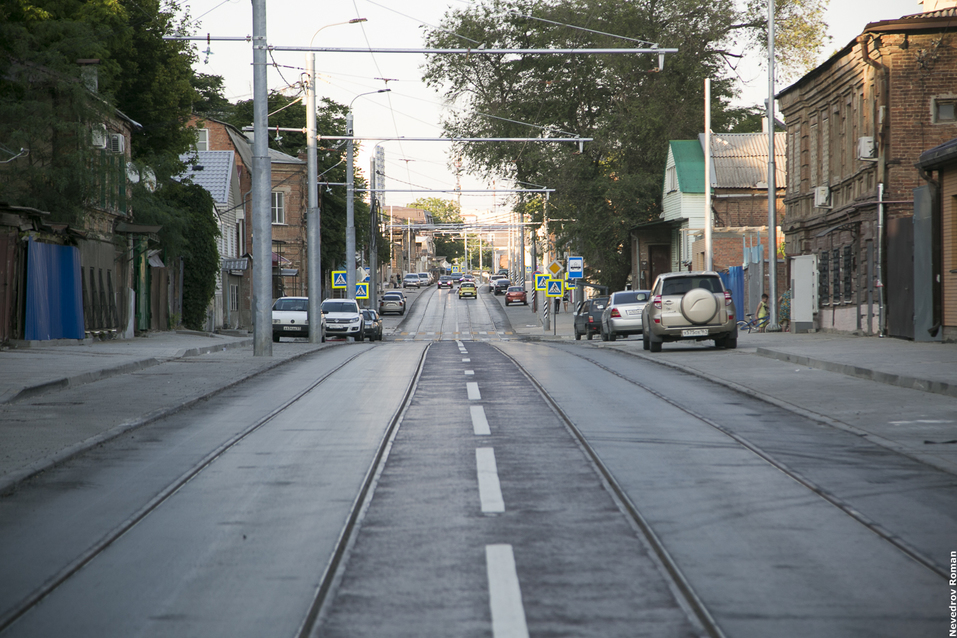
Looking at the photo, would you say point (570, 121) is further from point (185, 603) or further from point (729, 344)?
point (185, 603)

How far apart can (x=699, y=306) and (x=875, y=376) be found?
26.9 ft

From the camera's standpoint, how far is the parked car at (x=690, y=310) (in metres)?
24.3

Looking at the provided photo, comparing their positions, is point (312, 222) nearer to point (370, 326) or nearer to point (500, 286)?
point (370, 326)

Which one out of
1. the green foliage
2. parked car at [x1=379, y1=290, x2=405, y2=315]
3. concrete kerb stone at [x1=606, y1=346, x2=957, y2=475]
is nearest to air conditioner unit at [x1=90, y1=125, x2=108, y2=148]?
the green foliage

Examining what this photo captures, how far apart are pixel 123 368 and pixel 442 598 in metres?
15.2

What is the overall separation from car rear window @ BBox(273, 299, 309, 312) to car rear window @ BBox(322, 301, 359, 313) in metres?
1.30

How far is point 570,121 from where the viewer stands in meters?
56.8

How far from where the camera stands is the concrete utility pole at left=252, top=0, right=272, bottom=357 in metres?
23.5

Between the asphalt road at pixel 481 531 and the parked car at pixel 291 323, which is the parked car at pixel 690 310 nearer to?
the asphalt road at pixel 481 531

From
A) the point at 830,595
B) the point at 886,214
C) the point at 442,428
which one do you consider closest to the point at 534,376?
the point at 442,428

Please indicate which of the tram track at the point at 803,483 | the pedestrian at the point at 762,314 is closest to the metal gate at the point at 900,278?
the pedestrian at the point at 762,314

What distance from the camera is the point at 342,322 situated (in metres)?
40.3

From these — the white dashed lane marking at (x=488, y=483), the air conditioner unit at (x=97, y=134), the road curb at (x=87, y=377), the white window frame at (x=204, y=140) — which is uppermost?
the white window frame at (x=204, y=140)

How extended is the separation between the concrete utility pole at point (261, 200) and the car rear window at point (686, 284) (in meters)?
9.03
